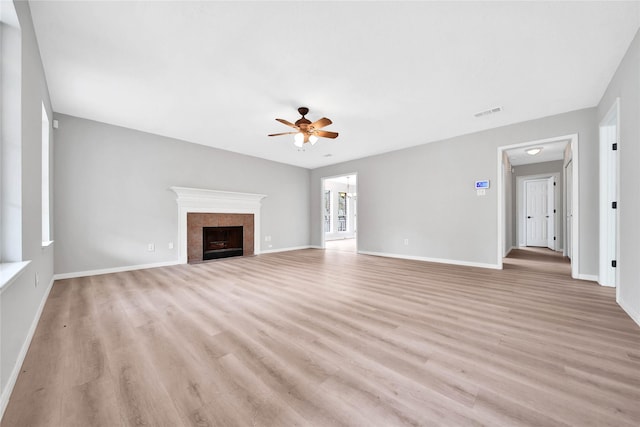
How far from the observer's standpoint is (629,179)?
7.63 ft

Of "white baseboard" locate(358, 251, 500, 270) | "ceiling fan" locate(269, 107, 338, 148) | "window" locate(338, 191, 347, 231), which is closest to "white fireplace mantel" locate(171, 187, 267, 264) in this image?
"ceiling fan" locate(269, 107, 338, 148)

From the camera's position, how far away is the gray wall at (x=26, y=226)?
1355 mm

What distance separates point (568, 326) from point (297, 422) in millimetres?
2380

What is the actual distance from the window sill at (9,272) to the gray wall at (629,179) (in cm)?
437

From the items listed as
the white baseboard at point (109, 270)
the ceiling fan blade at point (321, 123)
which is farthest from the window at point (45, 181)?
the ceiling fan blade at point (321, 123)

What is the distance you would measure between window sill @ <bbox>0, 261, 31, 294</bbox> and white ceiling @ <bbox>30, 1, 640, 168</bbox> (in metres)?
1.95

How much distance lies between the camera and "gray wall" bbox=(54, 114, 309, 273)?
3.86m

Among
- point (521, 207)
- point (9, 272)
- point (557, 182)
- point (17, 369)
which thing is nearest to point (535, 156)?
point (557, 182)

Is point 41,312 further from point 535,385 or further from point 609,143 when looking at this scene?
point 609,143

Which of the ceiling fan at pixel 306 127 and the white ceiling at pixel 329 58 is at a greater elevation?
the white ceiling at pixel 329 58

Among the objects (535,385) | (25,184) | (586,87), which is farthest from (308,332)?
(586,87)

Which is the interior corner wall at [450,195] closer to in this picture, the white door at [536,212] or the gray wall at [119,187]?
the gray wall at [119,187]

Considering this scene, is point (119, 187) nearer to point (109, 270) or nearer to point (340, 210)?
point (109, 270)

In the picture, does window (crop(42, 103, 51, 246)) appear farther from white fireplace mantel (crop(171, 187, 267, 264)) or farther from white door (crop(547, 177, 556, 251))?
white door (crop(547, 177, 556, 251))
